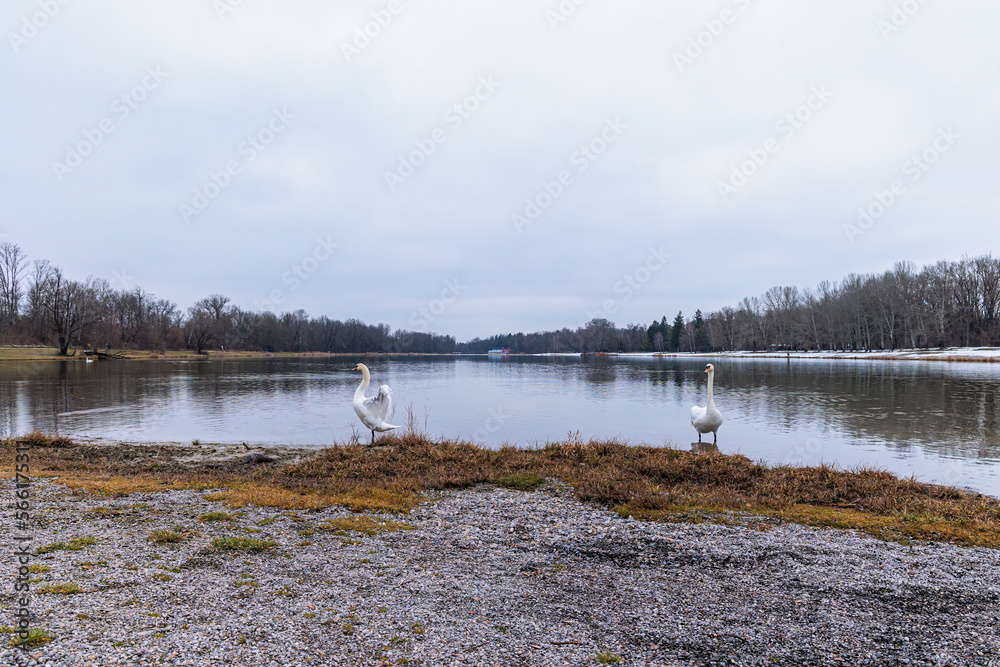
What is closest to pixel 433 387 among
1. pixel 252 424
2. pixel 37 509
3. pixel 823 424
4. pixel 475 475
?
pixel 252 424

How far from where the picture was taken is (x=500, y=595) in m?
4.64

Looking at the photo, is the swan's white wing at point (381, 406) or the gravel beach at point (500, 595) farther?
the swan's white wing at point (381, 406)

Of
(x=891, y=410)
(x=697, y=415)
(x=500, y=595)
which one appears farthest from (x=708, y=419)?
(x=891, y=410)

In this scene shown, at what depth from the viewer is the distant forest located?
2970 inches

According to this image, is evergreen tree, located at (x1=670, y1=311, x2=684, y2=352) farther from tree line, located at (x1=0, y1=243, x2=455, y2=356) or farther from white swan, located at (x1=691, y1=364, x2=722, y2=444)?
white swan, located at (x1=691, y1=364, x2=722, y2=444)

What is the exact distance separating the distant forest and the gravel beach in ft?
276

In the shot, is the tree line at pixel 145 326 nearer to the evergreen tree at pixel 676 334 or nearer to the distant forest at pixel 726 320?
the distant forest at pixel 726 320

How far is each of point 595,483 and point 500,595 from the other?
4.26 m

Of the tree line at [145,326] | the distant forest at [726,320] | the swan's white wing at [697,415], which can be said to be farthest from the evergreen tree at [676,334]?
the swan's white wing at [697,415]

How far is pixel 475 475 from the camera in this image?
9.54m

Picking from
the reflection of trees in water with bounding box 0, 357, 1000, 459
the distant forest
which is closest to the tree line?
the distant forest

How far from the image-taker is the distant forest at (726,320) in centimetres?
A: 7544

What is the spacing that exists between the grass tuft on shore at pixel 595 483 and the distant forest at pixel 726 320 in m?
78.7

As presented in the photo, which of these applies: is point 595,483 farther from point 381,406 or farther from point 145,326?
point 145,326
